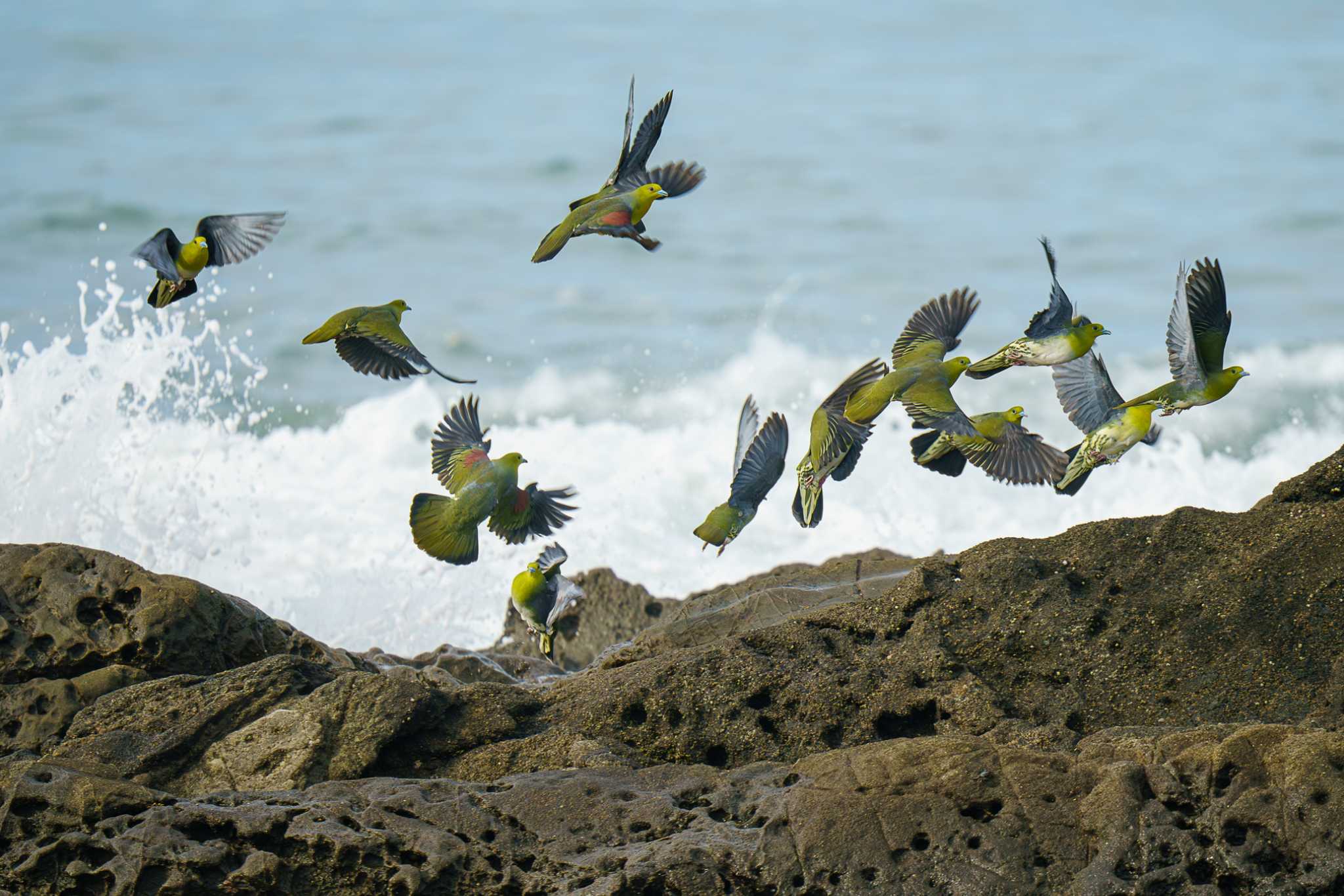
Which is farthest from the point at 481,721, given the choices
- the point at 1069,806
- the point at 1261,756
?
the point at 1261,756

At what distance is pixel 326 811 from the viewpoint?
160 inches

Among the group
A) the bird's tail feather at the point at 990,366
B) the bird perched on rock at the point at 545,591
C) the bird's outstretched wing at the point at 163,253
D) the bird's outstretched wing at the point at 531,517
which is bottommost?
the bird perched on rock at the point at 545,591

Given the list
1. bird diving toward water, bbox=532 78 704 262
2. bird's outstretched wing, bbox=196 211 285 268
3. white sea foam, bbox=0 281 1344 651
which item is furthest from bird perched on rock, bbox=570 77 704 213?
white sea foam, bbox=0 281 1344 651

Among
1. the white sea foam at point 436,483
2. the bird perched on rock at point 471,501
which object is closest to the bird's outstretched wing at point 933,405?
the bird perched on rock at point 471,501

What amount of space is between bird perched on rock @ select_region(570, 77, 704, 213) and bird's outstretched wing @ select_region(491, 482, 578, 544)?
1.06 metres

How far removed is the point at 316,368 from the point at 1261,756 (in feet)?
52.6

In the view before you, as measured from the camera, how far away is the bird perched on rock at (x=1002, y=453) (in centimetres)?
556

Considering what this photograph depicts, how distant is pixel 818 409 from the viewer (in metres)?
5.38

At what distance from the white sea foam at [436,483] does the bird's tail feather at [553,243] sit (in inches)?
288

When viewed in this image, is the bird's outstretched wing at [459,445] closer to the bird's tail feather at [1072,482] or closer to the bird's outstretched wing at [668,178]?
the bird's outstretched wing at [668,178]

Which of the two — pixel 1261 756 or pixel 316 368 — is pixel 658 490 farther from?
pixel 1261 756

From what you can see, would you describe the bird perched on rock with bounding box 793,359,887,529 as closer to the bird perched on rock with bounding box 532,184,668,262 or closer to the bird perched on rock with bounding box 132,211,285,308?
the bird perched on rock with bounding box 532,184,668,262

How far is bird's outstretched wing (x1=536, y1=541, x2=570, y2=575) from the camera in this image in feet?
18.6

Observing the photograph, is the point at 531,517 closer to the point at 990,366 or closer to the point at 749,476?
the point at 749,476
